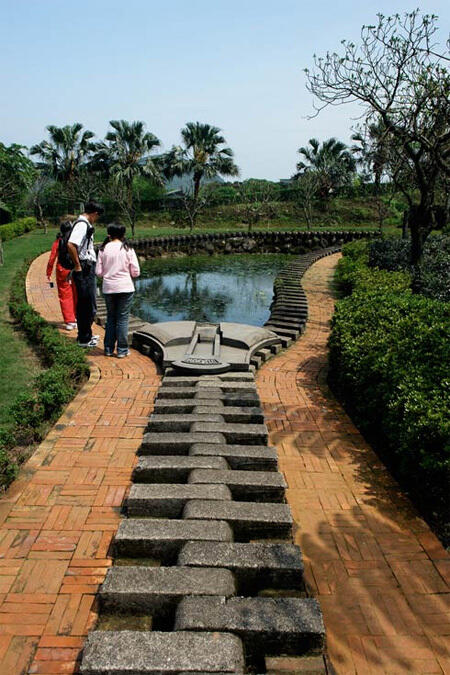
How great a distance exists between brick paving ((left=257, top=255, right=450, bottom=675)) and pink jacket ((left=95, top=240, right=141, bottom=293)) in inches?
95.4

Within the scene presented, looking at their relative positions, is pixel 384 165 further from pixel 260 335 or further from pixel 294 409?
pixel 294 409

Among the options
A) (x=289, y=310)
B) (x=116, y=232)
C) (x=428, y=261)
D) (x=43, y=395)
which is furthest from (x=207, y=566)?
(x=428, y=261)

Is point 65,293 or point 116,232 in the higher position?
point 116,232

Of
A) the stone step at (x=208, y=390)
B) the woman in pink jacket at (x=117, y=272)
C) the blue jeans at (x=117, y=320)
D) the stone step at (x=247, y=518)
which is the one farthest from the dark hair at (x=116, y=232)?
the stone step at (x=247, y=518)

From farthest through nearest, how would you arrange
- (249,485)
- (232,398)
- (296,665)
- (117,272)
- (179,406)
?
1. (117,272)
2. (232,398)
3. (179,406)
4. (249,485)
5. (296,665)

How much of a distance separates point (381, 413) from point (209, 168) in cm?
2714

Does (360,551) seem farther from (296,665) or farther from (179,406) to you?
(179,406)

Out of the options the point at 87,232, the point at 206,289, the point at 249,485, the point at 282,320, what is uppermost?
the point at 87,232

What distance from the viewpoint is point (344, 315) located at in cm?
613

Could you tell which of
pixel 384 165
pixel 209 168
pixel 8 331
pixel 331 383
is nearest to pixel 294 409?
pixel 331 383

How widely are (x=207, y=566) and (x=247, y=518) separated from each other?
0.42 meters

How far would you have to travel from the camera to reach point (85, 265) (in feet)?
20.0

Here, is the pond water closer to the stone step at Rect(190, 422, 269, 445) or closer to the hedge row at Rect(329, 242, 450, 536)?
the hedge row at Rect(329, 242, 450, 536)

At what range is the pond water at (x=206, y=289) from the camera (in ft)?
35.9
